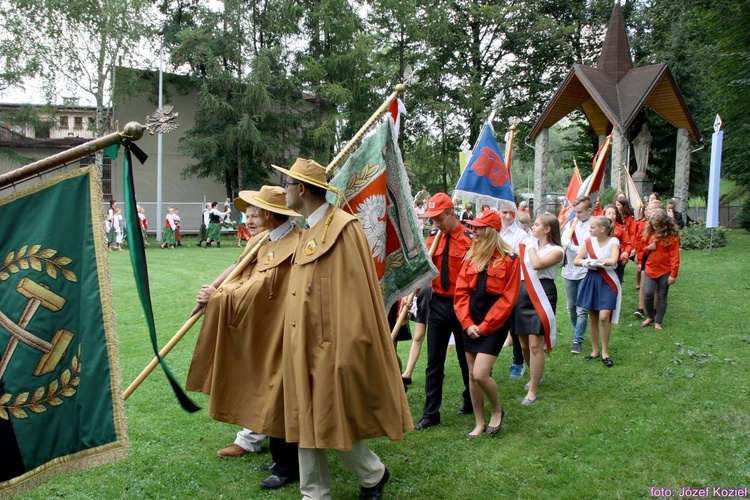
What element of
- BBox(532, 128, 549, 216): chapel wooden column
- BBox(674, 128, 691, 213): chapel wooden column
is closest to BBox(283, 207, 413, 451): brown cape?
BBox(532, 128, 549, 216): chapel wooden column

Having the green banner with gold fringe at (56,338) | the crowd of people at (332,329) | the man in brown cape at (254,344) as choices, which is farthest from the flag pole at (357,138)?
the green banner with gold fringe at (56,338)

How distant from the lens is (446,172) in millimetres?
42125

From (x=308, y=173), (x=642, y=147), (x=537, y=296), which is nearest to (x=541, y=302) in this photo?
(x=537, y=296)

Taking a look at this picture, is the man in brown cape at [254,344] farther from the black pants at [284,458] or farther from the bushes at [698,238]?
the bushes at [698,238]

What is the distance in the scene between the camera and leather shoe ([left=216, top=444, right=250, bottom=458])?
17.3ft

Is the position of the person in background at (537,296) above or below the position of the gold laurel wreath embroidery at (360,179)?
below

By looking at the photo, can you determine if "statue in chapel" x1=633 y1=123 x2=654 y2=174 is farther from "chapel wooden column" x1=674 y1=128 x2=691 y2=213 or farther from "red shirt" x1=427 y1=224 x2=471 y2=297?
"red shirt" x1=427 y1=224 x2=471 y2=297

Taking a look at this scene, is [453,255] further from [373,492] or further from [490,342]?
[373,492]

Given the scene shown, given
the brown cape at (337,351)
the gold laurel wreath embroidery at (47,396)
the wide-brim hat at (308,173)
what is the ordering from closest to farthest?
the gold laurel wreath embroidery at (47,396), the brown cape at (337,351), the wide-brim hat at (308,173)

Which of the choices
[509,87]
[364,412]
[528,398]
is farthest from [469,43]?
[364,412]

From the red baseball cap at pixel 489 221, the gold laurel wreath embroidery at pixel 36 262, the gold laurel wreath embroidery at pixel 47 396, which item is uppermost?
the red baseball cap at pixel 489 221

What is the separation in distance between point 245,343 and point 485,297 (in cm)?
211

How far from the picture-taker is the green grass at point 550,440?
470cm

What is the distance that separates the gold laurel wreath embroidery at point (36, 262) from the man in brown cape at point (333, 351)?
1.42 m
